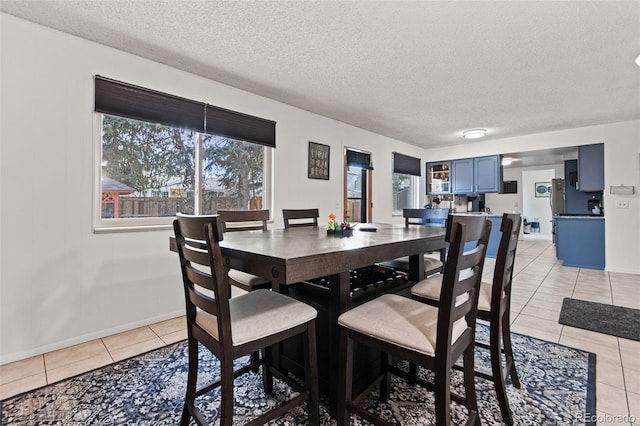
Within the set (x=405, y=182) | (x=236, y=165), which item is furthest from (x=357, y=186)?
(x=236, y=165)

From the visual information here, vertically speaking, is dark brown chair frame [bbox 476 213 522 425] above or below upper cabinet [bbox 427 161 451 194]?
below

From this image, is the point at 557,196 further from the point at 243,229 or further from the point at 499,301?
the point at 243,229

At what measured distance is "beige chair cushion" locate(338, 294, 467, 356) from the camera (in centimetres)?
112

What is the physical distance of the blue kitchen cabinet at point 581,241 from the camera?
185 inches

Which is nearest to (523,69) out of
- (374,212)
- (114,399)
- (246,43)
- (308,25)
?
(308,25)

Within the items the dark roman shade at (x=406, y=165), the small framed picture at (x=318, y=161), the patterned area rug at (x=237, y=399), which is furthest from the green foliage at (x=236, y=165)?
the dark roman shade at (x=406, y=165)

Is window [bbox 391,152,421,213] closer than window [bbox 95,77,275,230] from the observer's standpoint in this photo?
No

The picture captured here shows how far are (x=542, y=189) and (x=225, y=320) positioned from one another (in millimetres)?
12770

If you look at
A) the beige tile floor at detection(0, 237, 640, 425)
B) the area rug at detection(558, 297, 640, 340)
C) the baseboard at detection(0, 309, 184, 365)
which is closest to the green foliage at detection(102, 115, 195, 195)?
the baseboard at detection(0, 309, 184, 365)

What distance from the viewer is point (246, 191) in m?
3.49

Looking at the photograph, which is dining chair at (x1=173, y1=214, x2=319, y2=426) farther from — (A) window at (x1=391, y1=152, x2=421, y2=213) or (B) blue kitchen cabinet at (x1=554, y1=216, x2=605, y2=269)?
(B) blue kitchen cabinet at (x1=554, y1=216, x2=605, y2=269)

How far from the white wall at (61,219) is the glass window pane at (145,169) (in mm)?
174

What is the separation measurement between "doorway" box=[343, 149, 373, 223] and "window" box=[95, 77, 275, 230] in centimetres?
165

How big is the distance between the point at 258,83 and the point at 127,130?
134 cm
